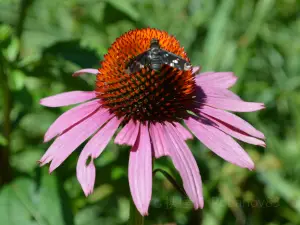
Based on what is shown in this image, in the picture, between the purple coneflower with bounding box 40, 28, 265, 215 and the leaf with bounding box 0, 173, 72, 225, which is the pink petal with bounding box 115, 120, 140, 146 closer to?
the purple coneflower with bounding box 40, 28, 265, 215

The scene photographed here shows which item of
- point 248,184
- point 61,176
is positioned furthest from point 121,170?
point 248,184

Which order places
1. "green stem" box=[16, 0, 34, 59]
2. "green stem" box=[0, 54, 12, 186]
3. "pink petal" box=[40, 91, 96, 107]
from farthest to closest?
"green stem" box=[16, 0, 34, 59] → "green stem" box=[0, 54, 12, 186] → "pink petal" box=[40, 91, 96, 107]

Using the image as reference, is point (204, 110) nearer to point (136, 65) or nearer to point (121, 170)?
point (136, 65)

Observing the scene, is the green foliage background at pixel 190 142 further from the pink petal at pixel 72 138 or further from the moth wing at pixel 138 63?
the moth wing at pixel 138 63

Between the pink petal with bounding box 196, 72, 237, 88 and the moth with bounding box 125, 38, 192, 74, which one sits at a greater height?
the moth with bounding box 125, 38, 192, 74

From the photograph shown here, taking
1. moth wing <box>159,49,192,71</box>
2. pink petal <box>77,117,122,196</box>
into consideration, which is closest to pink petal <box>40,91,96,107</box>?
pink petal <box>77,117,122,196</box>

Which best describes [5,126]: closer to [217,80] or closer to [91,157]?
[91,157]
